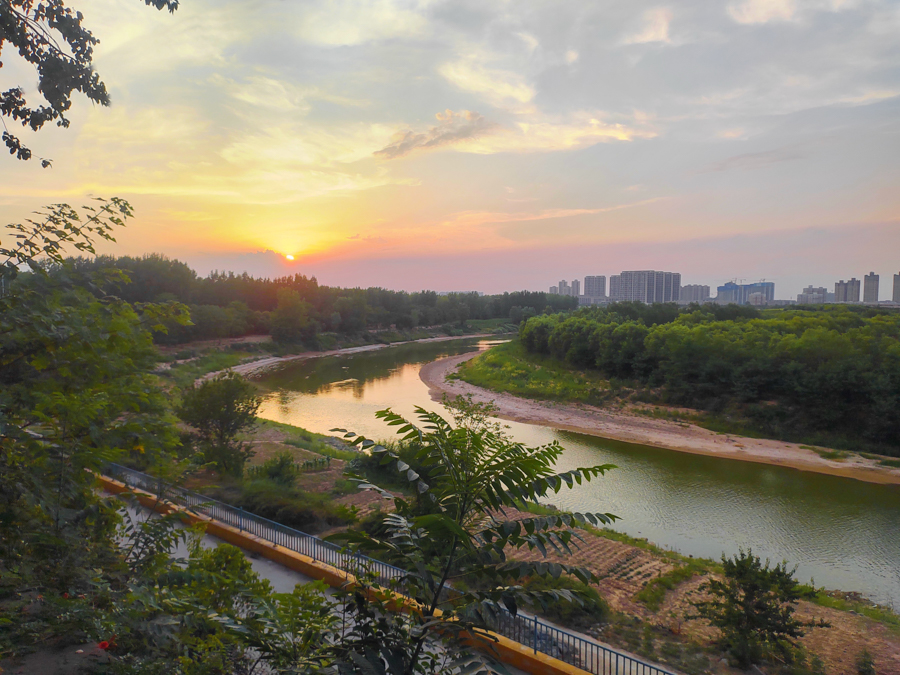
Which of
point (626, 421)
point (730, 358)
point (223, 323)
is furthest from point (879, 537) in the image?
point (223, 323)

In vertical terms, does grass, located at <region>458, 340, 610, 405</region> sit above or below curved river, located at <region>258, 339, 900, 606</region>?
above

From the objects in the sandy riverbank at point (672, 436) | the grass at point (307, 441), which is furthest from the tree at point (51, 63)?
the sandy riverbank at point (672, 436)

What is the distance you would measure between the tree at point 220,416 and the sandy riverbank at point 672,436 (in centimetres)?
1959

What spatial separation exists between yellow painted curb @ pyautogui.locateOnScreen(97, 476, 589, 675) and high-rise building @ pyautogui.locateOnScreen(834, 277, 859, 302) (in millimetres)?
199615

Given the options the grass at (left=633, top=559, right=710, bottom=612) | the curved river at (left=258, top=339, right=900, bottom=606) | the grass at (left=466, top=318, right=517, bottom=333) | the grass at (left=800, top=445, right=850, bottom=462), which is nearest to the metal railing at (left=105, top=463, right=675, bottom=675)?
the grass at (left=633, top=559, right=710, bottom=612)

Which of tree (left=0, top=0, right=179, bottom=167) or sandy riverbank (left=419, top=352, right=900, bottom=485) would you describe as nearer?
tree (left=0, top=0, right=179, bottom=167)

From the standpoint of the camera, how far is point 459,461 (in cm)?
390

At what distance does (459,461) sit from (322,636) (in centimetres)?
173

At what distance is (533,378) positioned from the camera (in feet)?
158

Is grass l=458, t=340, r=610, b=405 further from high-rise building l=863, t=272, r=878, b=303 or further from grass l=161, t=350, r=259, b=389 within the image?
high-rise building l=863, t=272, r=878, b=303

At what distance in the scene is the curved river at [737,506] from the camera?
16203 mm

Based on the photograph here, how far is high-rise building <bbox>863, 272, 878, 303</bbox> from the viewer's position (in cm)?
16262

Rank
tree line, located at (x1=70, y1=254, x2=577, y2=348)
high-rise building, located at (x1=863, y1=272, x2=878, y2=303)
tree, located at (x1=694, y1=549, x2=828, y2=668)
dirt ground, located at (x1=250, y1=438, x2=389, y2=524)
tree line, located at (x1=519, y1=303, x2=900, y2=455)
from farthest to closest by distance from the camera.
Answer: high-rise building, located at (x1=863, y1=272, x2=878, y2=303) → tree line, located at (x1=70, y1=254, x2=577, y2=348) → tree line, located at (x1=519, y1=303, x2=900, y2=455) → dirt ground, located at (x1=250, y1=438, x2=389, y2=524) → tree, located at (x1=694, y1=549, x2=828, y2=668)

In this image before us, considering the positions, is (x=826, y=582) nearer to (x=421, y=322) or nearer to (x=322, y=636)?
(x=322, y=636)
